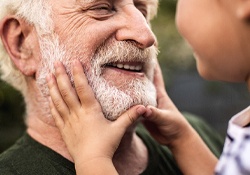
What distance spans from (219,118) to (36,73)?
15.9 feet

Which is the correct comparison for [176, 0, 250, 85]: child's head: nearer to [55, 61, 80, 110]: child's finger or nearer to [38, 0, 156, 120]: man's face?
[38, 0, 156, 120]: man's face

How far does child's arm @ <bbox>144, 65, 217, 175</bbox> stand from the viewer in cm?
278

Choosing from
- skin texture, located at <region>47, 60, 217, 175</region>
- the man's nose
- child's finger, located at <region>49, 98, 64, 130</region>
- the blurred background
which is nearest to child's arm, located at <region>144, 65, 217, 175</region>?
skin texture, located at <region>47, 60, 217, 175</region>

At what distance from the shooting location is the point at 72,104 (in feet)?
8.20

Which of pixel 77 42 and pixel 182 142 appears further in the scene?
pixel 182 142

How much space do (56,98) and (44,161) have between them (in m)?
0.34

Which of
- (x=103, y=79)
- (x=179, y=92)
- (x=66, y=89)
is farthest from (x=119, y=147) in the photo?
(x=179, y=92)

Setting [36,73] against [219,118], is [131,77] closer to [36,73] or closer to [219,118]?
[36,73]

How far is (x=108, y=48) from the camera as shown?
2668 mm

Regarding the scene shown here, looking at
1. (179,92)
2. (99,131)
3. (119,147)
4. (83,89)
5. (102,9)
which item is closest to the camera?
(99,131)

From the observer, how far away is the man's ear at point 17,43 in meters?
2.83

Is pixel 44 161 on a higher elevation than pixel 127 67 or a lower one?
lower

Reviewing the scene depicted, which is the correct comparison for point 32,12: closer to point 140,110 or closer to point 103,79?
point 103,79

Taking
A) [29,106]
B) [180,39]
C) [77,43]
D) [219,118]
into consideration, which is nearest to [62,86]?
[77,43]
